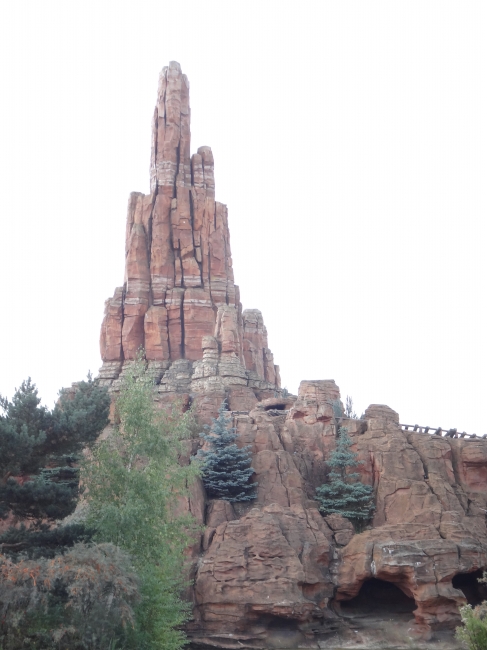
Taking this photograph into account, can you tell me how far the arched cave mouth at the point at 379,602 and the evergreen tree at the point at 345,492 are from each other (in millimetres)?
3144

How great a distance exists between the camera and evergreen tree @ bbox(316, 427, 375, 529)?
36.4 metres

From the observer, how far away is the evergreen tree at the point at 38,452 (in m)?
22.5

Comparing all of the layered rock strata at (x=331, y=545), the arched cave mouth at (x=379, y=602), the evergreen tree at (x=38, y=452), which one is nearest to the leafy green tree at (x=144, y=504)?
the evergreen tree at (x=38, y=452)

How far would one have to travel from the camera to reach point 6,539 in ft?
73.4

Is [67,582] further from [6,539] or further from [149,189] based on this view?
[149,189]

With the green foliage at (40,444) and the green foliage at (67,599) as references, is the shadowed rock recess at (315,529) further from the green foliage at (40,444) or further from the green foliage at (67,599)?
the green foliage at (67,599)

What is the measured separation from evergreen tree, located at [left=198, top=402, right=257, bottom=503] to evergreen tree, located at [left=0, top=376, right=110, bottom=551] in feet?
37.4

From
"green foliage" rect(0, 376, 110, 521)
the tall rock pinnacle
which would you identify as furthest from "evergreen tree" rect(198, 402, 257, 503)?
the tall rock pinnacle

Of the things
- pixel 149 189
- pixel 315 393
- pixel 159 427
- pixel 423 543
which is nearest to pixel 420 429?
pixel 315 393

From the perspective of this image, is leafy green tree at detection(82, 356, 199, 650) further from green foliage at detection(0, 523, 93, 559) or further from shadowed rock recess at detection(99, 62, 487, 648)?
shadowed rock recess at detection(99, 62, 487, 648)

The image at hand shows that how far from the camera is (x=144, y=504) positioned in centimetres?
2538

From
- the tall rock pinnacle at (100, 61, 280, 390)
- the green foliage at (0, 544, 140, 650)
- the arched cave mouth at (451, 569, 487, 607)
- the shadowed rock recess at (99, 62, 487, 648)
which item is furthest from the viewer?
the tall rock pinnacle at (100, 61, 280, 390)

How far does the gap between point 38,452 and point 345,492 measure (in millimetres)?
18897

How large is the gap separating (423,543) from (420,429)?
14440 mm
